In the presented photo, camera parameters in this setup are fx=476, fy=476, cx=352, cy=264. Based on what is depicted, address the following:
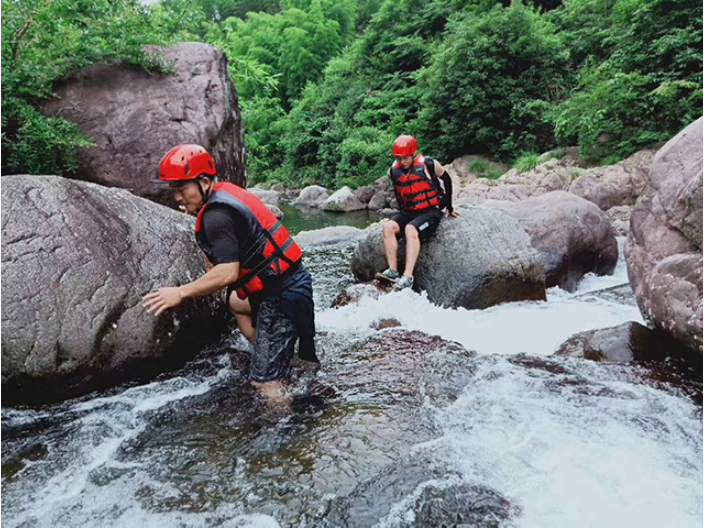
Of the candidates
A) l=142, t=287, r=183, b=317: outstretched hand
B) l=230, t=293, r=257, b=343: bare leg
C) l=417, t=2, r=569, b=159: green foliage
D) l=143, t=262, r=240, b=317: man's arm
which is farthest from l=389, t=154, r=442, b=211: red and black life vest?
l=417, t=2, r=569, b=159: green foliage

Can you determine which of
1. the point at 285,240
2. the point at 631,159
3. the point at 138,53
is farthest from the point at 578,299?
the point at 631,159

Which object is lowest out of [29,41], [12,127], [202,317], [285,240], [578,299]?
[578,299]

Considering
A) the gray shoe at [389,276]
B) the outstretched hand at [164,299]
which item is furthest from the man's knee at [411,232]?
the outstretched hand at [164,299]

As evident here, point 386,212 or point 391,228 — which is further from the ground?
point 391,228

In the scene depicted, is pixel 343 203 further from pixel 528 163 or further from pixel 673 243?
pixel 673 243

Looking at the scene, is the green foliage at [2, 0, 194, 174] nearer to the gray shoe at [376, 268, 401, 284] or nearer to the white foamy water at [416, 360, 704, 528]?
the gray shoe at [376, 268, 401, 284]

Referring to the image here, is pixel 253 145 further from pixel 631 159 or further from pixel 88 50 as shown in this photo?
pixel 88 50

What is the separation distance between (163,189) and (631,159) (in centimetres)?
1292

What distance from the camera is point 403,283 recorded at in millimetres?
6352

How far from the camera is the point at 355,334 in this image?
512 cm

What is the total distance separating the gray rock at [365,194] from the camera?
20200 mm

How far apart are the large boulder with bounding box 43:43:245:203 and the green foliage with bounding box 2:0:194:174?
232 mm

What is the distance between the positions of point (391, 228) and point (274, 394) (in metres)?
3.75

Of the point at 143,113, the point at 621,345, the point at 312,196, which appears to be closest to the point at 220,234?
the point at 621,345
